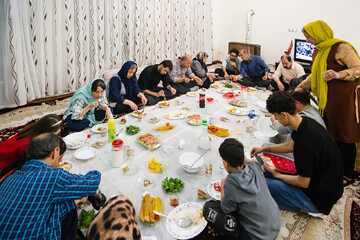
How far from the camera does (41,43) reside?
365cm

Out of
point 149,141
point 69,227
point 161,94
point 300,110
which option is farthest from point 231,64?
point 69,227

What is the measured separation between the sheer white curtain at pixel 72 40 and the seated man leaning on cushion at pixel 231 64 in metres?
1.75

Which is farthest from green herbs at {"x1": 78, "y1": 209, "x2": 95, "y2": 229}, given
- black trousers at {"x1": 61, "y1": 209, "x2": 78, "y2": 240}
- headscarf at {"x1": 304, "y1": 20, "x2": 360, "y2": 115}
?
headscarf at {"x1": 304, "y1": 20, "x2": 360, "y2": 115}

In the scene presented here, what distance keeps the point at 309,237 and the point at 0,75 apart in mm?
4482

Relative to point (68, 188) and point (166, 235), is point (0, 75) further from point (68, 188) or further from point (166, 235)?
point (166, 235)

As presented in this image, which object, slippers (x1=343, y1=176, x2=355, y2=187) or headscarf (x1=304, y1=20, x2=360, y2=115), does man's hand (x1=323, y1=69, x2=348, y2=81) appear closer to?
headscarf (x1=304, y1=20, x2=360, y2=115)

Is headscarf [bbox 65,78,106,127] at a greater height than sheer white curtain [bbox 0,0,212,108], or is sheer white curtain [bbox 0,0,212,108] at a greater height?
sheer white curtain [bbox 0,0,212,108]

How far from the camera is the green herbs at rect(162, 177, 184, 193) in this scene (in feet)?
4.89

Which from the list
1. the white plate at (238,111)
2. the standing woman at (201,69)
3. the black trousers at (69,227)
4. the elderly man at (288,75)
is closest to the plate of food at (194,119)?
the white plate at (238,111)

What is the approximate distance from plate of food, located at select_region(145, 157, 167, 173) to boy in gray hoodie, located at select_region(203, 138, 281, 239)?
1.61ft

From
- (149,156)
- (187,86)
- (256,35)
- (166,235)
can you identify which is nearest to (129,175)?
(149,156)

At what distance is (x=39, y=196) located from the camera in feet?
3.31

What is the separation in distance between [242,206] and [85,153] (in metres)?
1.31

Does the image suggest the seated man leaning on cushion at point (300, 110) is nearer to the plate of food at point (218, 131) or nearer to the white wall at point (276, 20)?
the plate of food at point (218, 131)
